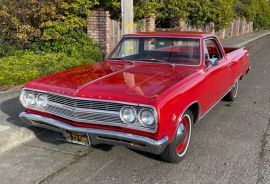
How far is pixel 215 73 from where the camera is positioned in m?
5.03

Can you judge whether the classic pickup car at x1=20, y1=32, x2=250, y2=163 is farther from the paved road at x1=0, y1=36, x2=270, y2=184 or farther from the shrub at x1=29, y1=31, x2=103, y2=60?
the shrub at x1=29, y1=31, x2=103, y2=60

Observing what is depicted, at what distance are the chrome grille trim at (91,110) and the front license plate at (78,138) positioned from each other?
0.16m

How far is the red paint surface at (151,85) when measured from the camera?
348 centimetres

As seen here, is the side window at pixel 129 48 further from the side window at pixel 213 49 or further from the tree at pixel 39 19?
the tree at pixel 39 19

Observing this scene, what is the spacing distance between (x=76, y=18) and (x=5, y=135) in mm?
5906

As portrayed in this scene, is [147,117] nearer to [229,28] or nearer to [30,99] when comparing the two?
[30,99]

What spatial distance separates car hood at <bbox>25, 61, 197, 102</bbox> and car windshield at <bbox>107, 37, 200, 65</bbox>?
203mm

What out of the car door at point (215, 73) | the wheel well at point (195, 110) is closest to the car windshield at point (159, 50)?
the car door at point (215, 73)

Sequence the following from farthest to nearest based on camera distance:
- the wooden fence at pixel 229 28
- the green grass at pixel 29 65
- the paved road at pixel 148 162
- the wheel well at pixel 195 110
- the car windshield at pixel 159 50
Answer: the wooden fence at pixel 229 28 → the green grass at pixel 29 65 → the car windshield at pixel 159 50 → the wheel well at pixel 195 110 → the paved road at pixel 148 162

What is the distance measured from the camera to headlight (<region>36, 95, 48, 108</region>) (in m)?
4.02

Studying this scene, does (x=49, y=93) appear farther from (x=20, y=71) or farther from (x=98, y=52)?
(x=98, y=52)

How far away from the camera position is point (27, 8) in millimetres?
9188

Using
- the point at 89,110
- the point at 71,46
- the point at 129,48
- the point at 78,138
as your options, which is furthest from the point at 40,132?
the point at 71,46

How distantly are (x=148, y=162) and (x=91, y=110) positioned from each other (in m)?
1.01
